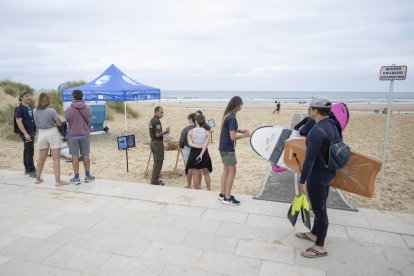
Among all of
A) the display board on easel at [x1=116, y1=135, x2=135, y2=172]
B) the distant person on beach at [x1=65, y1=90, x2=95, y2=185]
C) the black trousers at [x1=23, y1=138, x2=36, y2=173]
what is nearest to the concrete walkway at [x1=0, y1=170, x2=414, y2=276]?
the distant person on beach at [x1=65, y1=90, x2=95, y2=185]

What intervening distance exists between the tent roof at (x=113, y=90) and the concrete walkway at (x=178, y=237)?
569 centimetres

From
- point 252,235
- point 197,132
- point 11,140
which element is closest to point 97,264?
point 252,235

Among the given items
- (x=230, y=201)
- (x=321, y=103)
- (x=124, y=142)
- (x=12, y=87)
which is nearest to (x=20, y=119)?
(x=124, y=142)

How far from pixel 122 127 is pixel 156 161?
32.7ft

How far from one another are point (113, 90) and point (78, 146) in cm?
532

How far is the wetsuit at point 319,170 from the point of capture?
2926 millimetres

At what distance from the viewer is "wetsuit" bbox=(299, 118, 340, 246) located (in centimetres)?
293

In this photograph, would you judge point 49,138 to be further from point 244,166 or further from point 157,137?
point 244,166

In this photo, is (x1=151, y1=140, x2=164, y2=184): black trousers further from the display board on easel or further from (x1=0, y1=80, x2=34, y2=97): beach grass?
(x1=0, y1=80, x2=34, y2=97): beach grass

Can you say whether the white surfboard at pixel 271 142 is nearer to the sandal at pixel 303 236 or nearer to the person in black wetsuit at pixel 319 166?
the sandal at pixel 303 236

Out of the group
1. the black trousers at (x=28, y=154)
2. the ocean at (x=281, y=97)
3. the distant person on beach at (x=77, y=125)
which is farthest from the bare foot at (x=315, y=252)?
the ocean at (x=281, y=97)

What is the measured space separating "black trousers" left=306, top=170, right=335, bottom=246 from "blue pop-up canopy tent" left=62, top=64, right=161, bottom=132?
8.21 metres

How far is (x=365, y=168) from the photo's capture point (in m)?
3.19

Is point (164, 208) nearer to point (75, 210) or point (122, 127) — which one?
point (75, 210)
